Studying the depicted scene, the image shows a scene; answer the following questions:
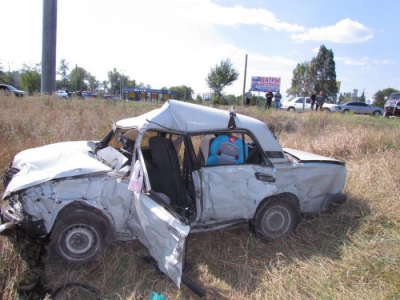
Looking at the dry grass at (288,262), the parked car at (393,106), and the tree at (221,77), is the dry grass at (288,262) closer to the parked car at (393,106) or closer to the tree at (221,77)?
the parked car at (393,106)

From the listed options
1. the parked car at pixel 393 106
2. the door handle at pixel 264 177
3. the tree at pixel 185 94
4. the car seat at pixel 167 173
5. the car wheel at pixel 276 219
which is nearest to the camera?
the car seat at pixel 167 173

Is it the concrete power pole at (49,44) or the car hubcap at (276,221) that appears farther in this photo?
the concrete power pole at (49,44)

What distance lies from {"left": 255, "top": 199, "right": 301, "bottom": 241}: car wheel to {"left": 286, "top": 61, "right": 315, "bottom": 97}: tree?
5552 cm

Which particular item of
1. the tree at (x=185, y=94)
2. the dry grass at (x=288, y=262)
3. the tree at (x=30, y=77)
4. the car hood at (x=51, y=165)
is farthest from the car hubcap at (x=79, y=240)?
the tree at (x=30, y=77)

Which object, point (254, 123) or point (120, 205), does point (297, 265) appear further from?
point (120, 205)

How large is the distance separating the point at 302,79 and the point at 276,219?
5849 cm

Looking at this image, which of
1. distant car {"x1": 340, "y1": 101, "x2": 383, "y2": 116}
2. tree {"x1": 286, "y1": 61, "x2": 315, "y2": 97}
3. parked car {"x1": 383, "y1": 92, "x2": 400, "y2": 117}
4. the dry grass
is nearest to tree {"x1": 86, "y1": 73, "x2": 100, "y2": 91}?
tree {"x1": 286, "y1": 61, "x2": 315, "y2": 97}

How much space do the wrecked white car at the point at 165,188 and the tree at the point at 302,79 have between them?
55520mm

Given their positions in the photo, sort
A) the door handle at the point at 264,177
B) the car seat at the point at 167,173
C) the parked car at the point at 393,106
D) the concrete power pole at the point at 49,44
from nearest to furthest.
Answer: the car seat at the point at 167,173 → the door handle at the point at 264,177 → the concrete power pole at the point at 49,44 → the parked car at the point at 393,106

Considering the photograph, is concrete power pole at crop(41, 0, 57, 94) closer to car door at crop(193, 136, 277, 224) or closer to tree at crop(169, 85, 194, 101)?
tree at crop(169, 85, 194, 101)

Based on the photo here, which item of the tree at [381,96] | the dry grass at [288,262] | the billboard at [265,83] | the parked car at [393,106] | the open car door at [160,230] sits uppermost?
the tree at [381,96]

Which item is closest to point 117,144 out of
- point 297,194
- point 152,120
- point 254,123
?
point 152,120

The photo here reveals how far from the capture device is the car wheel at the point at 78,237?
3.03 m

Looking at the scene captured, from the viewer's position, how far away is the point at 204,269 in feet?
11.2
